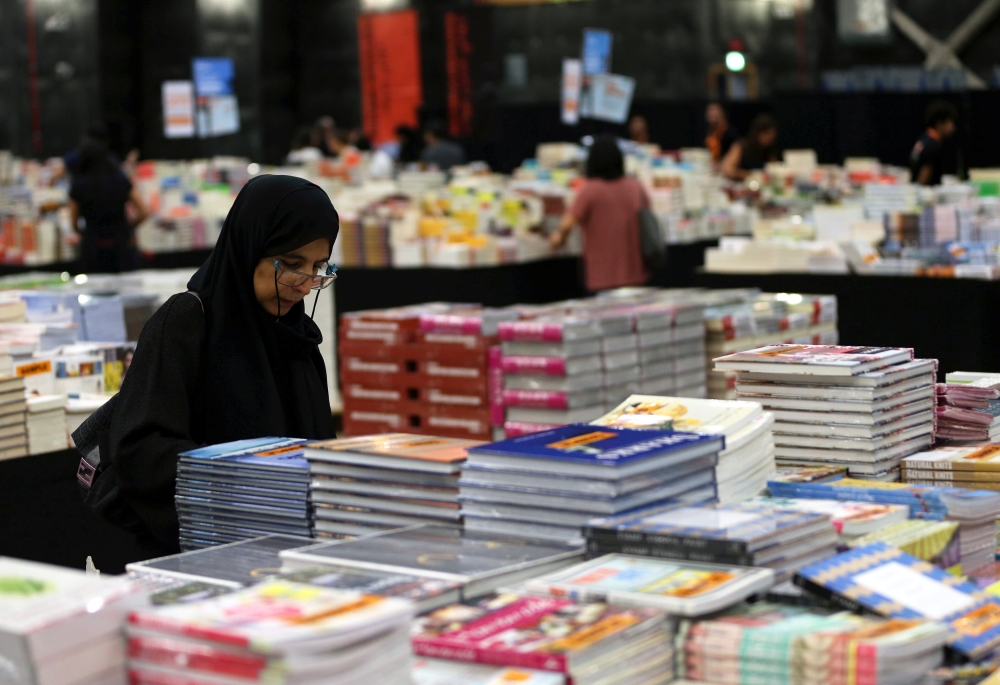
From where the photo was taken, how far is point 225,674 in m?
1.46

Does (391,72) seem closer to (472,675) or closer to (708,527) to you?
(708,527)

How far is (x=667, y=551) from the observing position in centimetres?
190

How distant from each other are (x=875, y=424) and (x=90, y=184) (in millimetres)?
8291

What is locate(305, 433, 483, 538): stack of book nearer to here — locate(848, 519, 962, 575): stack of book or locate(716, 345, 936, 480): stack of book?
locate(848, 519, 962, 575): stack of book

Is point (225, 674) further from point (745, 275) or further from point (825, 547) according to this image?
point (745, 275)

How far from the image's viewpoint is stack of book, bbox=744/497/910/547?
213cm

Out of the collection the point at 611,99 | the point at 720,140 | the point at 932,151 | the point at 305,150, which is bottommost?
→ the point at 932,151

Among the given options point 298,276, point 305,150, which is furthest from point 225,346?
point 305,150

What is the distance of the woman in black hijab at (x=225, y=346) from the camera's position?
2.75 m

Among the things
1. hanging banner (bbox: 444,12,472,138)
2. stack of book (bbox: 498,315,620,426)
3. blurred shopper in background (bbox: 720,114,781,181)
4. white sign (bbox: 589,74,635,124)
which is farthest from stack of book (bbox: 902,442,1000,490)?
hanging banner (bbox: 444,12,472,138)

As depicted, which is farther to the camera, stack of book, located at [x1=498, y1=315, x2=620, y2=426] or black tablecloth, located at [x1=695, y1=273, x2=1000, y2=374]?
black tablecloth, located at [x1=695, y1=273, x2=1000, y2=374]

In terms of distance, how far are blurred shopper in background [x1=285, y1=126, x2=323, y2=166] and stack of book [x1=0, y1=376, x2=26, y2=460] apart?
1100 centimetres

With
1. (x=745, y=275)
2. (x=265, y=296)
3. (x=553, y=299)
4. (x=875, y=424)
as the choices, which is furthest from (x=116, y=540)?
(x=553, y=299)

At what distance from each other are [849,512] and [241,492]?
103 cm
